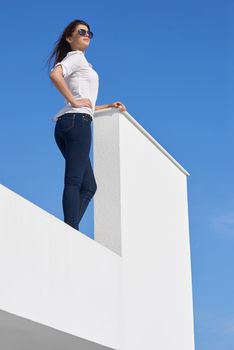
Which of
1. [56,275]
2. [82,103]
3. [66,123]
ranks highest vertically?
[82,103]

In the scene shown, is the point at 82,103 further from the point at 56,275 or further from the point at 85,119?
the point at 56,275

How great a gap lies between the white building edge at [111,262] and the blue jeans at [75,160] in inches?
10.2

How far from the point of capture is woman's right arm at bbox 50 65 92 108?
6.76 m

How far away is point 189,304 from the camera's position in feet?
27.6

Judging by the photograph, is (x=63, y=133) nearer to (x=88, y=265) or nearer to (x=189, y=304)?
(x=88, y=265)

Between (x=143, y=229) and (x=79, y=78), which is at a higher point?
(x=79, y=78)

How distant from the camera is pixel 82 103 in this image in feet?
22.4

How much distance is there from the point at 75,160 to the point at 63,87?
58cm

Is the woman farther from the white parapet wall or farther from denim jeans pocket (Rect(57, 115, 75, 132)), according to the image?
the white parapet wall

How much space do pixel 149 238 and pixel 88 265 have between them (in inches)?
47.1

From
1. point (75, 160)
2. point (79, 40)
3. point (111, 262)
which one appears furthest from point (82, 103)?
point (111, 262)

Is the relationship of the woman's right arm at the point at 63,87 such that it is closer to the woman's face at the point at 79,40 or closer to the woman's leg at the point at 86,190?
the woman's face at the point at 79,40

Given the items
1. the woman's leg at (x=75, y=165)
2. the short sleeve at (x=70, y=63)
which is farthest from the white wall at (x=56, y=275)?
the short sleeve at (x=70, y=63)

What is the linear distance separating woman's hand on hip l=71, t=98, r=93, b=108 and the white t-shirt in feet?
0.08
